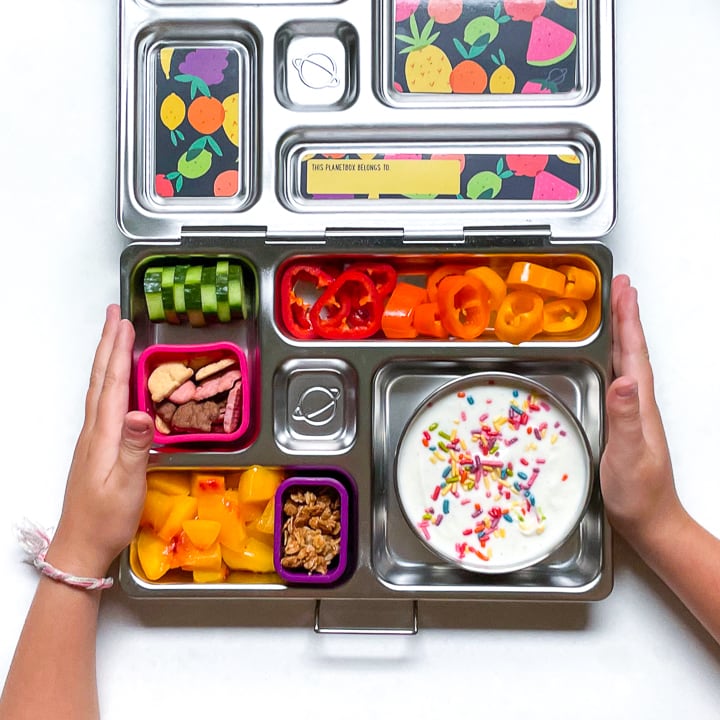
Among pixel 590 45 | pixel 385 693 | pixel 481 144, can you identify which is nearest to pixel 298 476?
pixel 385 693

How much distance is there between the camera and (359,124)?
149 cm

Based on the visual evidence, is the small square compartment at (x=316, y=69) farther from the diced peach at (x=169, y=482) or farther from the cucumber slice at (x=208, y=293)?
the diced peach at (x=169, y=482)

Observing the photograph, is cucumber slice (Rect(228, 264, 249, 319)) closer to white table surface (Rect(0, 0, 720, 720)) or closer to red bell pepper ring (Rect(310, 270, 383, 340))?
red bell pepper ring (Rect(310, 270, 383, 340))

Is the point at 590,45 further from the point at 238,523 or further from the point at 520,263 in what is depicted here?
the point at 238,523

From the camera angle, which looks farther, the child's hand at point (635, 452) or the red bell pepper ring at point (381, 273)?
the red bell pepper ring at point (381, 273)

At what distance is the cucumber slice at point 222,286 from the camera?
1476 millimetres

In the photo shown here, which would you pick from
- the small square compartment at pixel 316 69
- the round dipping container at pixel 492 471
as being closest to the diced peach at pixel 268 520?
the round dipping container at pixel 492 471

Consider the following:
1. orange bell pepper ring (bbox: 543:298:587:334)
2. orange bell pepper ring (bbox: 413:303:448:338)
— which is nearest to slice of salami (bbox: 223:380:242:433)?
orange bell pepper ring (bbox: 413:303:448:338)

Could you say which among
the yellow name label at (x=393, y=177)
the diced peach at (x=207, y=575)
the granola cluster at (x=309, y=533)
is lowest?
the diced peach at (x=207, y=575)

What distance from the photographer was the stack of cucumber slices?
1.48 meters

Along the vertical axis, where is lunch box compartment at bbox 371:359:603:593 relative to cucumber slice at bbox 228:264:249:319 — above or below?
below

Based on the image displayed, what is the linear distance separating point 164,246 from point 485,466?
2.29ft

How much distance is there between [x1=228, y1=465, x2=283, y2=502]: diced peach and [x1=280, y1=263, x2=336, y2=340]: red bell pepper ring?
25 cm

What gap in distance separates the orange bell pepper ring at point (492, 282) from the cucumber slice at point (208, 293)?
0.46 metres
